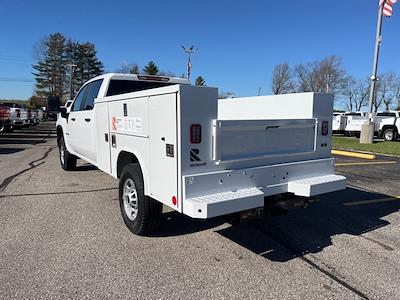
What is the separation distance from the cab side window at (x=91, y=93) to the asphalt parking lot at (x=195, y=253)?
64.7 inches

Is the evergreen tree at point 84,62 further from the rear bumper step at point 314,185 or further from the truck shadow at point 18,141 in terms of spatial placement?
the rear bumper step at point 314,185

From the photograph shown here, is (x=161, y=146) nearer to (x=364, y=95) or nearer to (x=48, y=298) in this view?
(x=48, y=298)

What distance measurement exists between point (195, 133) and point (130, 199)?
5.34 ft

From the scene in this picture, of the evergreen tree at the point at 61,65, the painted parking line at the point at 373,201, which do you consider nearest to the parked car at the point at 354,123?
the painted parking line at the point at 373,201

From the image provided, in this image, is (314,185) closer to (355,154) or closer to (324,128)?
(324,128)

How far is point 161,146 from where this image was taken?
3.78 m

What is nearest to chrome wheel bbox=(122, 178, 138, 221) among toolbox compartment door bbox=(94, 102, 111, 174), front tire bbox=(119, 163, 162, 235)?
front tire bbox=(119, 163, 162, 235)

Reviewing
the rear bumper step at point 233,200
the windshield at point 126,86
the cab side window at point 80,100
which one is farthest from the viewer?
the cab side window at point 80,100

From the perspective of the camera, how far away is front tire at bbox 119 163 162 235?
429 cm

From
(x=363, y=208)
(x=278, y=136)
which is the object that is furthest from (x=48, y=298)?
(x=363, y=208)

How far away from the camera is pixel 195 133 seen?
11.6 feet

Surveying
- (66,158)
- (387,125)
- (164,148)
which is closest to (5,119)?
(66,158)

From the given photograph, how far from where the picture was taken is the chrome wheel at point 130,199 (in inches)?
181

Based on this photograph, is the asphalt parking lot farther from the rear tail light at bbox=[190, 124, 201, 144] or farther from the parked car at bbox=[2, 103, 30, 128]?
the parked car at bbox=[2, 103, 30, 128]
